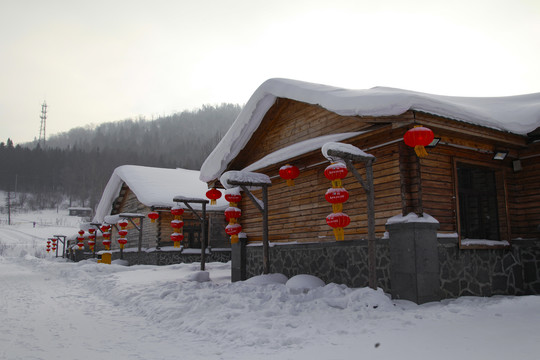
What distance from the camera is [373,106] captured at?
7547 mm

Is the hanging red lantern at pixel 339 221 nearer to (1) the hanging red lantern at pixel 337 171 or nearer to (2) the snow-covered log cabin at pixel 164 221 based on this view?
(1) the hanging red lantern at pixel 337 171

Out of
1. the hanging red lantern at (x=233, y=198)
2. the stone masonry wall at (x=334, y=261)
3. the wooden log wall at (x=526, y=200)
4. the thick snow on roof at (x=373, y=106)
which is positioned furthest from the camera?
the hanging red lantern at (x=233, y=198)

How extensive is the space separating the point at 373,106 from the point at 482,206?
16.1 ft

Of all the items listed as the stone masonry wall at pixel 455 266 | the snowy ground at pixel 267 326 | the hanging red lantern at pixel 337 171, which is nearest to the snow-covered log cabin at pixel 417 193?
the stone masonry wall at pixel 455 266

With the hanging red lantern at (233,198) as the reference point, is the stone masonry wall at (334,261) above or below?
below

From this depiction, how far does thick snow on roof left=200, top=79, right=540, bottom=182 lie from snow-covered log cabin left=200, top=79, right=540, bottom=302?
0.10ft

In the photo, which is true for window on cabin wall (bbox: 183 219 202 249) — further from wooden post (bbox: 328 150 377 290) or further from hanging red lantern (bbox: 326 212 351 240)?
wooden post (bbox: 328 150 377 290)

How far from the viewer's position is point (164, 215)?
2216 centimetres

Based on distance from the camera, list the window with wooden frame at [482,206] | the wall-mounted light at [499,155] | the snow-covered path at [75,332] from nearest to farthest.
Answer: the snow-covered path at [75,332]
the window with wooden frame at [482,206]
the wall-mounted light at [499,155]

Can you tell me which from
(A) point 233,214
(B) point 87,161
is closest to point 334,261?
(A) point 233,214

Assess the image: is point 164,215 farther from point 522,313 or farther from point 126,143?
point 126,143

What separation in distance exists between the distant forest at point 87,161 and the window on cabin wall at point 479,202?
63.7 metres

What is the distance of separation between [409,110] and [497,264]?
437 centimetres

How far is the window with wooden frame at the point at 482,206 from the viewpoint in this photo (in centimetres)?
873
